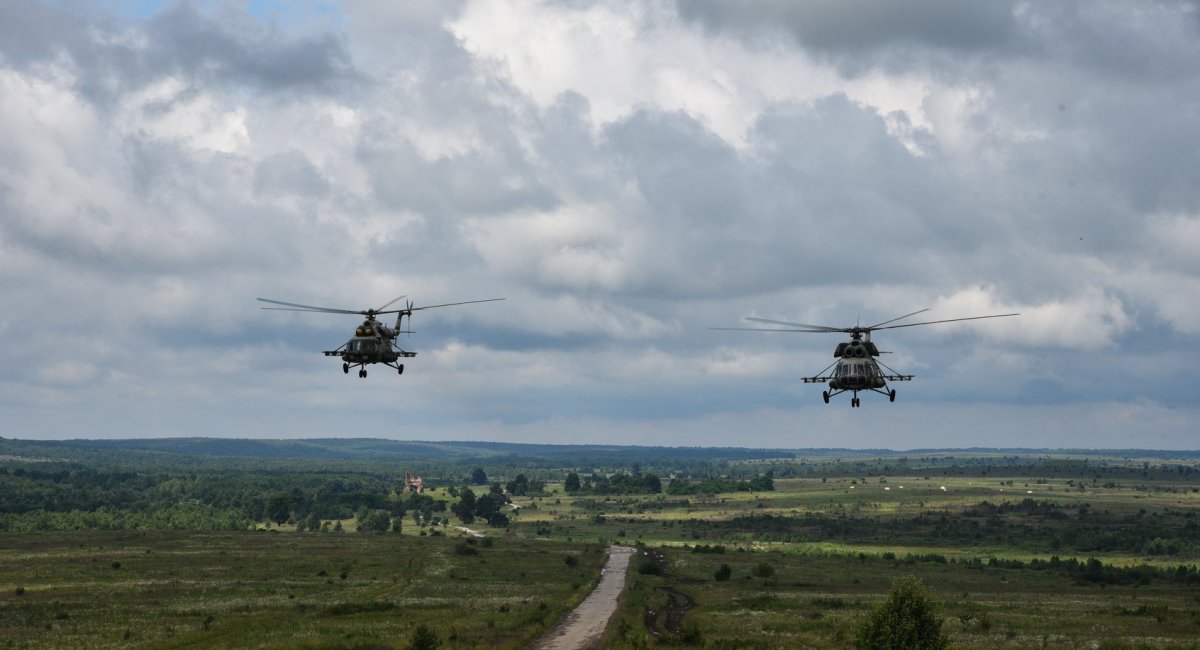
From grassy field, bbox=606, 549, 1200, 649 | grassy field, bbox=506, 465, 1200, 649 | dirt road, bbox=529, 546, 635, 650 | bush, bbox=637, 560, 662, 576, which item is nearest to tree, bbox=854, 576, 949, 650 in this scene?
grassy field, bbox=606, 549, 1200, 649

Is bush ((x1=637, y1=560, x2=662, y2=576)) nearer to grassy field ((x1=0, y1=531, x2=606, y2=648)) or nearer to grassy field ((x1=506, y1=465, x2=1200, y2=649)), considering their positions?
grassy field ((x1=506, y1=465, x2=1200, y2=649))

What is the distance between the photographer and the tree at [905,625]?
60344 mm

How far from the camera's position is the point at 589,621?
8406cm

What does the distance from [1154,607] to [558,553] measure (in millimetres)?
79948

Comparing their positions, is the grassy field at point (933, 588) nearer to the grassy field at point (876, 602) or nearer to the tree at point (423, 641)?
the grassy field at point (876, 602)

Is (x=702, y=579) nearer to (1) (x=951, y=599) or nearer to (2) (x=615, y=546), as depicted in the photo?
(1) (x=951, y=599)

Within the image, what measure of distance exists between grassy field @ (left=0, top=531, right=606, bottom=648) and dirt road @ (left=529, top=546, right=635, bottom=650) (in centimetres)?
150

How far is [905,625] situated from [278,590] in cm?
6996

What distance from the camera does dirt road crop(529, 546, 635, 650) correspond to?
72250mm

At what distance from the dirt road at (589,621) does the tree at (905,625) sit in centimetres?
1845

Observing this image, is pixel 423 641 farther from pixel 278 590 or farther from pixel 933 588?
pixel 933 588

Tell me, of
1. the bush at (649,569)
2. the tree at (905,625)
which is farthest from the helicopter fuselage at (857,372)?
the bush at (649,569)

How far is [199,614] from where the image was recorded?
295 feet

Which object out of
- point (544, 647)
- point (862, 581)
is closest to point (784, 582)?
point (862, 581)
